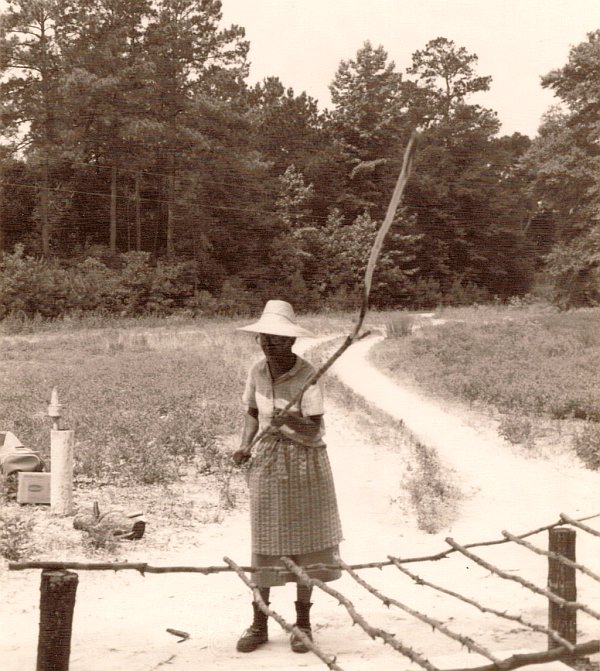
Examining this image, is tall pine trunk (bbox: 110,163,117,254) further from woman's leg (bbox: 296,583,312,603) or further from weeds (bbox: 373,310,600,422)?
woman's leg (bbox: 296,583,312,603)

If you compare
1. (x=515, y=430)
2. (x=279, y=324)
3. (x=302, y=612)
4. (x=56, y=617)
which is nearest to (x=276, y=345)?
(x=279, y=324)

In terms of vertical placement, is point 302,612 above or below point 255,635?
above

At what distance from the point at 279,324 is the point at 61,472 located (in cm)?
346

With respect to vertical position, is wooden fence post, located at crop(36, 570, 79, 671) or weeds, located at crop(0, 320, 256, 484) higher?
wooden fence post, located at crop(36, 570, 79, 671)

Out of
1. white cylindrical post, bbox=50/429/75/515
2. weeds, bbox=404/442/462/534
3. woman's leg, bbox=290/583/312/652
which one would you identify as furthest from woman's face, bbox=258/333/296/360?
weeds, bbox=404/442/462/534

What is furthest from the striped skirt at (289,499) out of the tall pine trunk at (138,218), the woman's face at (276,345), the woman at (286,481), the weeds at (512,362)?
the tall pine trunk at (138,218)

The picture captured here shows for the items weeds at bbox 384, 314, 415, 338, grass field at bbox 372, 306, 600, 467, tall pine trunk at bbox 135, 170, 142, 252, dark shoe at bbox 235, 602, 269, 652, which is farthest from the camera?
tall pine trunk at bbox 135, 170, 142, 252

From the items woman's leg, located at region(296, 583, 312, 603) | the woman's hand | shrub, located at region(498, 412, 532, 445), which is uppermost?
the woman's hand

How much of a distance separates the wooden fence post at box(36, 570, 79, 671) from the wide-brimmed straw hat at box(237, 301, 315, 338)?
160cm

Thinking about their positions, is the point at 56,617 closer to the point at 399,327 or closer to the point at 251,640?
the point at 251,640

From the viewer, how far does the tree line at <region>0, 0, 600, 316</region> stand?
21.9 m

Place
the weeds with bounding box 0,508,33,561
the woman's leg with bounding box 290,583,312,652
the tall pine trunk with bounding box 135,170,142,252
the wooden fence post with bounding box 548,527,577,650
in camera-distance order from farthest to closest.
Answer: the tall pine trunk with bounding box 135,170,142,252 → the weeds with bounding box 0,508,33,561 → the woman's leg with bounding box 290,583,312,652 → the wooden fence post with bounding box 548,527,577,650

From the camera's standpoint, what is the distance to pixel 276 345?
4941mm

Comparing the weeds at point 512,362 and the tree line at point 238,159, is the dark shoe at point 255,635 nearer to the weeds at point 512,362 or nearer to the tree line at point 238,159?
the weeds at point 512,362
